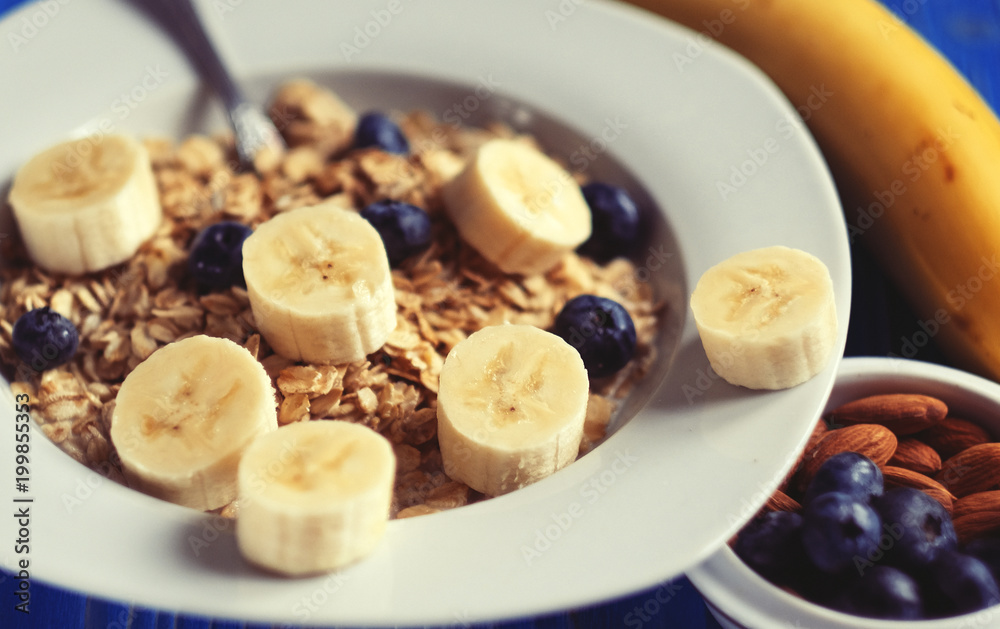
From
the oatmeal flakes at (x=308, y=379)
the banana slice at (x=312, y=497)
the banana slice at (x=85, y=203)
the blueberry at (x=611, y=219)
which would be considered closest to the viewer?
the banana slice at (x=312, y=497)

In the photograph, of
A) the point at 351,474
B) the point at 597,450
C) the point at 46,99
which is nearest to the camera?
the point at 351,474

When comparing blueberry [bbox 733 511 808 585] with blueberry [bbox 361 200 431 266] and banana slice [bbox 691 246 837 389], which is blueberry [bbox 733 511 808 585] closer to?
banana slice [bbox 691 246 837 389]

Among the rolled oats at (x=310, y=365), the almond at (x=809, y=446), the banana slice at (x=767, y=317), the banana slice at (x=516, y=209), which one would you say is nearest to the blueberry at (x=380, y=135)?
the rolled oats at (x=310, y=365)

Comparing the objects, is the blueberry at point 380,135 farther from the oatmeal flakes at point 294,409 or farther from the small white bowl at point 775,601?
the small white bowl at point 775,601

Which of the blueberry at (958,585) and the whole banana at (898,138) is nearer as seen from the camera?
the blueberry at (958,585)

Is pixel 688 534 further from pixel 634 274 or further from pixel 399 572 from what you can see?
pixel 634 274

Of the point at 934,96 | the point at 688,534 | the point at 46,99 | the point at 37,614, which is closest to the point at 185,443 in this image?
the point at 37,614

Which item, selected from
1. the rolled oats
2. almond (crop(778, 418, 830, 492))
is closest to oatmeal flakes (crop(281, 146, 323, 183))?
the rolled oats
